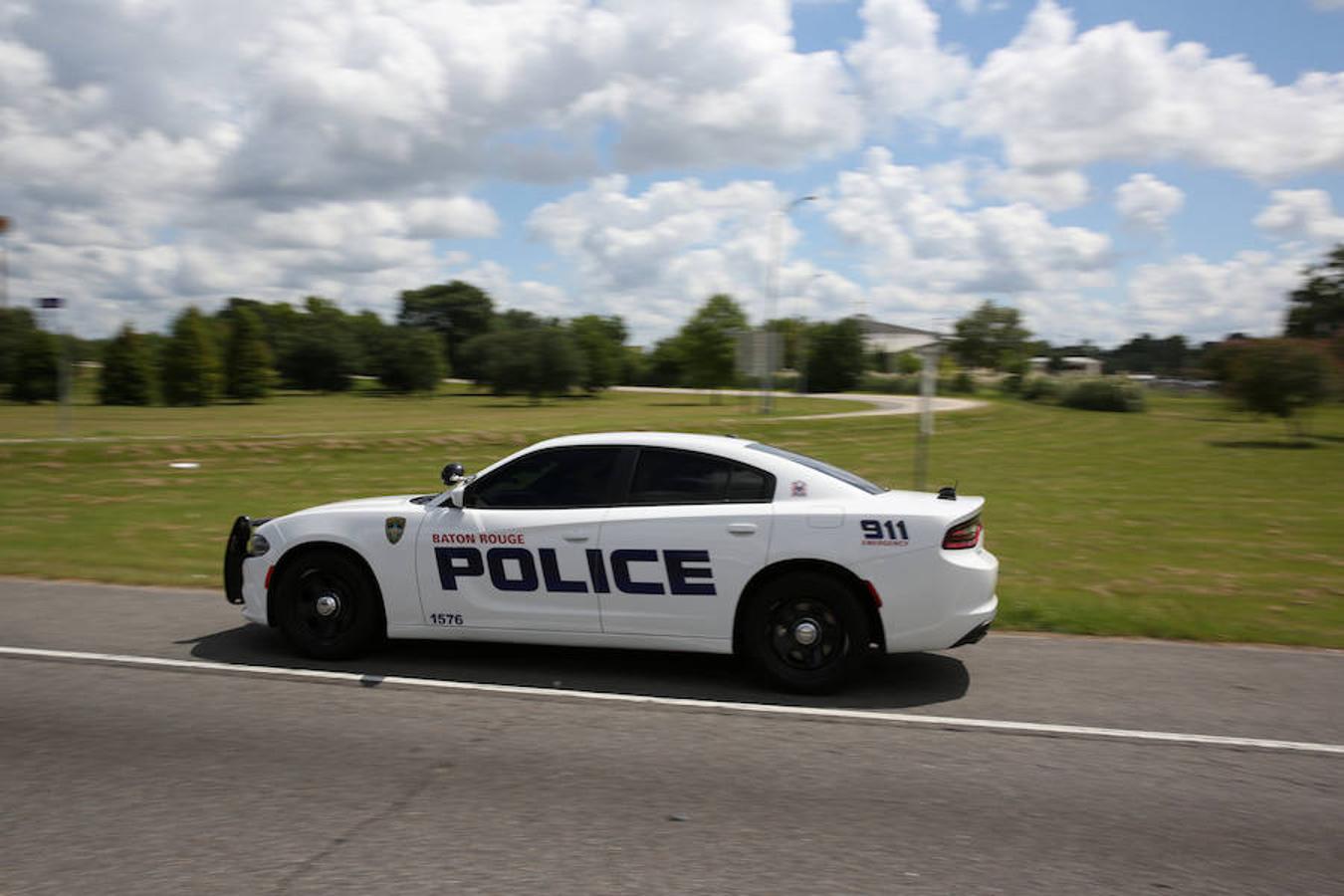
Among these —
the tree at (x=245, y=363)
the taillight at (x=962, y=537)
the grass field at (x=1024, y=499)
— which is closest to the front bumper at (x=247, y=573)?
the grass field at (x=1024, y=499)

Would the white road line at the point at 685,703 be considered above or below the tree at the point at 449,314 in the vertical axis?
below

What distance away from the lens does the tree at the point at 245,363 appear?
70125 millimetres

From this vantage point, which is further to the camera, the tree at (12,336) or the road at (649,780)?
the tree at (12,336)

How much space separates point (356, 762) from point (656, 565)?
212 centimetres

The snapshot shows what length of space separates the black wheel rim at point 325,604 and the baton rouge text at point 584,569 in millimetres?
733

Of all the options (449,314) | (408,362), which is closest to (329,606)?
(408,362)

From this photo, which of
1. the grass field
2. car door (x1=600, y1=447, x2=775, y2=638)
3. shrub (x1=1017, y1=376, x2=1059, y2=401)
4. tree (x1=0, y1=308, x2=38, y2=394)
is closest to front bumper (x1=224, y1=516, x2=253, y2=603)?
car door (x1=600, y1=447, x2=775, y2=638)

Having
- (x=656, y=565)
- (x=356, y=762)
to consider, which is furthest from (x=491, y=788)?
(x=656, y=565)

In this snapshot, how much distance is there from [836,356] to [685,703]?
84.0 metres

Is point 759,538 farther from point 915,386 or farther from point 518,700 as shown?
point 915,386

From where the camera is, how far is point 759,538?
243 inches

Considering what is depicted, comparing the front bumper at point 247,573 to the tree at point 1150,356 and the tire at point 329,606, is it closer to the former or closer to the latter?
the tire at point 329,606

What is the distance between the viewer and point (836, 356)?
8831 centimetres

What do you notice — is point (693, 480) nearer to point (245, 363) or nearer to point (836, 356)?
point (245, 363)
